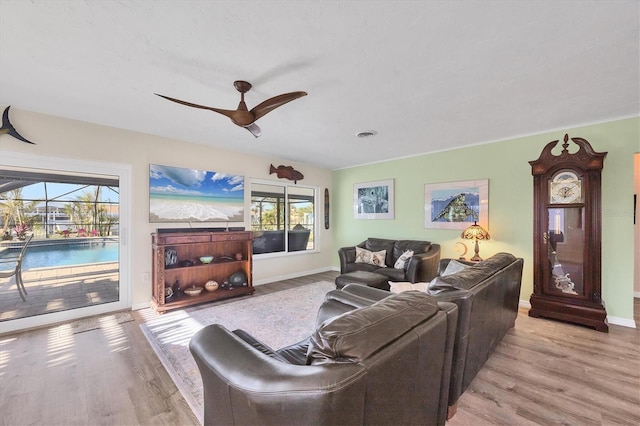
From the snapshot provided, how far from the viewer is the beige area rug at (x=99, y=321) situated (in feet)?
9.76

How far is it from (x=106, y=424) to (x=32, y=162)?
119 inches

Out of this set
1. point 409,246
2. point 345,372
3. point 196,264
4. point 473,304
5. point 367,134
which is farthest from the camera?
point 409,246

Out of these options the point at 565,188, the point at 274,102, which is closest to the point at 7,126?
the point at 274,102

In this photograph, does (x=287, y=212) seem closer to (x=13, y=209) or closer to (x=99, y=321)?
(x=99, y=321)

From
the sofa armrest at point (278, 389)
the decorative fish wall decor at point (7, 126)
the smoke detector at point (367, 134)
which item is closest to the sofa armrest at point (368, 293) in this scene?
the sofa armrest at point (278, 389)

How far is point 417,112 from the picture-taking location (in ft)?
9.62

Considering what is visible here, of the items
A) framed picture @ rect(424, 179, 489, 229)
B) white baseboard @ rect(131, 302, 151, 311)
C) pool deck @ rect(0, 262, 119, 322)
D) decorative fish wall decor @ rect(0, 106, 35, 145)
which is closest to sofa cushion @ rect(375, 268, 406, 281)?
framed picture @ rect(424, 179, 489, 229)

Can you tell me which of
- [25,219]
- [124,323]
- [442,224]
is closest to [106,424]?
[124,323]

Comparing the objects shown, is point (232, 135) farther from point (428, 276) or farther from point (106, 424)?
point (428, 276)

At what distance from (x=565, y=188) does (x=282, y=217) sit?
14.4 feet

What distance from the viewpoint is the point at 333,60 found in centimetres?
197

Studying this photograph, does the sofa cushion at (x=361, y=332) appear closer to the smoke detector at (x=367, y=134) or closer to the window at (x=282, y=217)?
the smoke detector at (x=367, y=134)

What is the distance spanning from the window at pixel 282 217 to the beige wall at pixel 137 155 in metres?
0.26

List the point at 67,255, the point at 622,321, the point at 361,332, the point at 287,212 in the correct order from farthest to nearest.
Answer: the point at 287,212 < the point at 67,255 < the point at 622,321 < the point at 361,332
